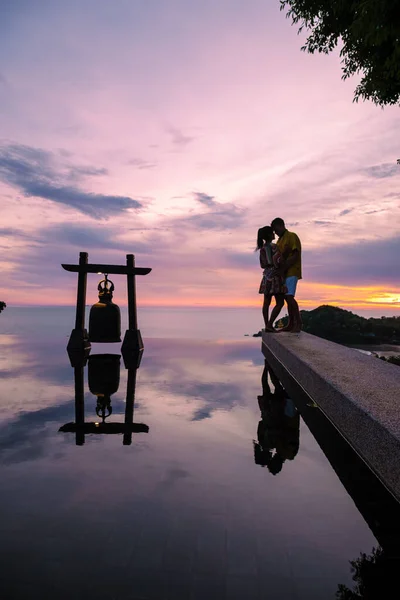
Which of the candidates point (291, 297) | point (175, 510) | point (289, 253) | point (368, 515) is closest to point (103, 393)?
point (175, 510)

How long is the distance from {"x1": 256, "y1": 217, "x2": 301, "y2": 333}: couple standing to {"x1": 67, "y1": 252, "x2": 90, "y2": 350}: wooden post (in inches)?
244

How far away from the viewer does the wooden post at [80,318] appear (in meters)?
14.7

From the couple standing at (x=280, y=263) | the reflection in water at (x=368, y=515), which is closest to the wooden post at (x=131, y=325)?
the couple standing at (x=280, y=263)

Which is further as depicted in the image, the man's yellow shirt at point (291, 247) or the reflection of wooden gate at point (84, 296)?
the reflection of wooden gate at point (84, 296)

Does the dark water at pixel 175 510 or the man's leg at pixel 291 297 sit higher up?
the man's leg at pixel 291 297

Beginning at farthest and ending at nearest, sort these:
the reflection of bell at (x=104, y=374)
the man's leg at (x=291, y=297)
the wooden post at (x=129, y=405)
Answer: the man's leg at (x=291, y=297) → the reflection of bell at (x=104, y=374) → the wooden post at (x=129, y=405)

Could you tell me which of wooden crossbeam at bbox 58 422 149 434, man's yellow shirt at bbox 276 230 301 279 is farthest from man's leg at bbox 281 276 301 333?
wooden crossbeam at bbox 58 422 149 434

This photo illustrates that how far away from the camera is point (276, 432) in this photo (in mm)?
5109

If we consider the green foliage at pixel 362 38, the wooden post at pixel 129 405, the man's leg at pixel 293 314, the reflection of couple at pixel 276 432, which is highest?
the green foliage at pixel 362 38

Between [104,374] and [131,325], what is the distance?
544 centimetres

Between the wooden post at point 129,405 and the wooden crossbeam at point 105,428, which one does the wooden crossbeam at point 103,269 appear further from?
the wooden crossbeam at point 105,428

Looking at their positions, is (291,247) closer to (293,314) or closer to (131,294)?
(293,314)

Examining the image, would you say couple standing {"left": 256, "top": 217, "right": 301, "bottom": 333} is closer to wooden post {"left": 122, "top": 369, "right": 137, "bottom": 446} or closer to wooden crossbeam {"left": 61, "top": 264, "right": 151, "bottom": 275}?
wooden post {"left": 122, "top": 369, "right": 137, "bottom": 446}

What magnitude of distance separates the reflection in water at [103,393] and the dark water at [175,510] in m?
0.11
